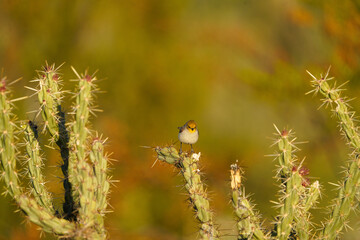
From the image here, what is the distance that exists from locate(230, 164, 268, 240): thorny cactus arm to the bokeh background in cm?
489

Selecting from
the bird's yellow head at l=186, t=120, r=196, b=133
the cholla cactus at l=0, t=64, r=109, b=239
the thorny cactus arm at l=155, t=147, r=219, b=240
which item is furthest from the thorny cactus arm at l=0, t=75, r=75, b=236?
the bird's yellow head at l=186, t=120, r=196, b=133

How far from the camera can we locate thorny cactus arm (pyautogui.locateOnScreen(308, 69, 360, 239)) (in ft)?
10.1

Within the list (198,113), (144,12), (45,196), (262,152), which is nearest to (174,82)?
(198,113)

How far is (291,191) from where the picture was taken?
2967mm

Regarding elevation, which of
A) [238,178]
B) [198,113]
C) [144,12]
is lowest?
[238,178]

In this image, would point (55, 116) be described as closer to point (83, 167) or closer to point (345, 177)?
point (83, 167)

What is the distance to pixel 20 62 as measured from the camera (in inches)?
335

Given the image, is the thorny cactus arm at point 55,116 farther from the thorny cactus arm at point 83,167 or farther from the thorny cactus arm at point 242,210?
the thorny cactus arm at point 242,210

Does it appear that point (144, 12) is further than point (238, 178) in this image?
Yes

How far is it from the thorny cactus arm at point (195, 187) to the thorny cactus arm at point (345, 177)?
0.72 meters

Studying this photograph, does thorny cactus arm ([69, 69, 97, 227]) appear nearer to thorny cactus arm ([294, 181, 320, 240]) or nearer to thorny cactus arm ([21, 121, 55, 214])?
thorny cactus arm ([21, 121, 55, 214])

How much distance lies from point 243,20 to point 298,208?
6.53 m

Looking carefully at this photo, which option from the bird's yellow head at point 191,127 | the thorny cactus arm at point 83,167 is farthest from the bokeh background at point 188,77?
the thorny cactus arm at point 83,167

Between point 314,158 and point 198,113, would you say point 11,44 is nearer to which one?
point 198,113
